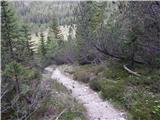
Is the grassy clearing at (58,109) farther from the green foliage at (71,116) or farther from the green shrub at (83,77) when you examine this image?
the green shrub at (83,77)

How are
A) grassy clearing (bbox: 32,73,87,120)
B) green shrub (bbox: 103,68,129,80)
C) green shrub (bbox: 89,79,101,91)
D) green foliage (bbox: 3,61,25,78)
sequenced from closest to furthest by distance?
1. green foliage (bbox: 3,61,25,78)
2. grassy clearing (bbox: 32,73,87,120)
3. green shrub (bbox: 89,79,101,91)
4. green shrub (bbox: 103,68,129,80)

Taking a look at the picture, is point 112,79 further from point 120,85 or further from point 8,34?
point 8,34

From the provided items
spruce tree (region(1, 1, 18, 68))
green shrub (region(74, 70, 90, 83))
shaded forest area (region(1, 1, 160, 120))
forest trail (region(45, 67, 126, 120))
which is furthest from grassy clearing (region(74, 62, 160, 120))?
spruce tree (region(1, 1, 18, 68))

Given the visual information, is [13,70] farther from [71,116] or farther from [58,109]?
[71,116]

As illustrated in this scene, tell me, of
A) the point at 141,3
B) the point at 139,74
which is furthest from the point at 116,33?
the point at 139,74

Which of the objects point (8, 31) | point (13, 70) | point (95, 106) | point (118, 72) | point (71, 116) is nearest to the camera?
point (13, 70)

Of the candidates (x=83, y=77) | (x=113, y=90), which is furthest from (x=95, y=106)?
(x=83, y=77)

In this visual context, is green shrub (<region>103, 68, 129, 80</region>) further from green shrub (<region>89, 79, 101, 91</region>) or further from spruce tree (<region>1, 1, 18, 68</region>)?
spruce tree (<region>1, 1, 18, 68</region>)

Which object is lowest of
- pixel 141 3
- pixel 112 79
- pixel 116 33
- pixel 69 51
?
pixel 69 51

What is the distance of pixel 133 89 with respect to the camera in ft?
52.4

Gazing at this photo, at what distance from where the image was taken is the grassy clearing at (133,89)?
512 inches

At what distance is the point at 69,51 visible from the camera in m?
44.0

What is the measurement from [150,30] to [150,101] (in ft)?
21.3

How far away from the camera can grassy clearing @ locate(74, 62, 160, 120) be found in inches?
512
